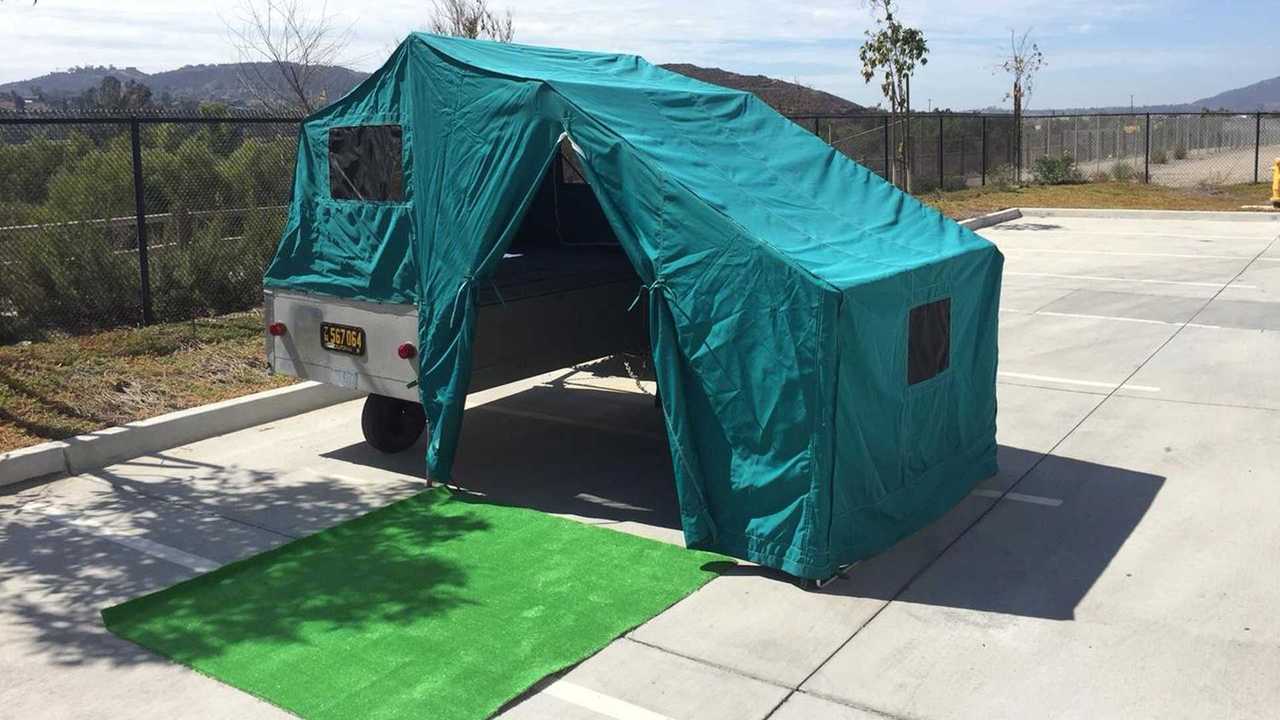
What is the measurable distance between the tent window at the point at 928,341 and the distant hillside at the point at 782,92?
1185 inches

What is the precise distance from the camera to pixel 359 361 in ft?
24.7

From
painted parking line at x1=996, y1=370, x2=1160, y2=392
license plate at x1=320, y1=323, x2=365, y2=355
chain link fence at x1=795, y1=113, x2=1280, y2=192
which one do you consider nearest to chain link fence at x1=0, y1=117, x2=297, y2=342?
license plate at x1=320, y1=323, x2=365, y2=355

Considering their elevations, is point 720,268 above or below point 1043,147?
below

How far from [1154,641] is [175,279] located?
10352 mm

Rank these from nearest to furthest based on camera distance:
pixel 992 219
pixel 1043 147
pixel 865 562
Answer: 1. pixel 865 562
2. pixel 992 219
3. pixel 1043 147

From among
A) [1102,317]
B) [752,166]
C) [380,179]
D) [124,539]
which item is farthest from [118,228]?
[1102,317]

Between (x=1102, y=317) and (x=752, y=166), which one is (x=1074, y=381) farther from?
(x=752, y=166)

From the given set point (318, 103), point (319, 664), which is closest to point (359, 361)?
point (319, 664)

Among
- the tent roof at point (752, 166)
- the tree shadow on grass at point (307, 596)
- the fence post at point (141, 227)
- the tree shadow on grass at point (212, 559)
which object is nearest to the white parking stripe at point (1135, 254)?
the tent roof at point (752, 166)

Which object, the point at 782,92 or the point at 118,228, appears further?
the point at 782,92

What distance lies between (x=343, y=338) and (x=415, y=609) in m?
2.58

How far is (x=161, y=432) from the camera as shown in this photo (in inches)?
328

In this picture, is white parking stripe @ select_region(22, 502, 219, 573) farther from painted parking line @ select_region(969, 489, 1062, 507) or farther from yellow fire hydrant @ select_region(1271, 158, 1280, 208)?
yellow fire hydrant @ select_region(1271, 158, 1280, 208)

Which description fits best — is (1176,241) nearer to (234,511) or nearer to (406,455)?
(406,455)
